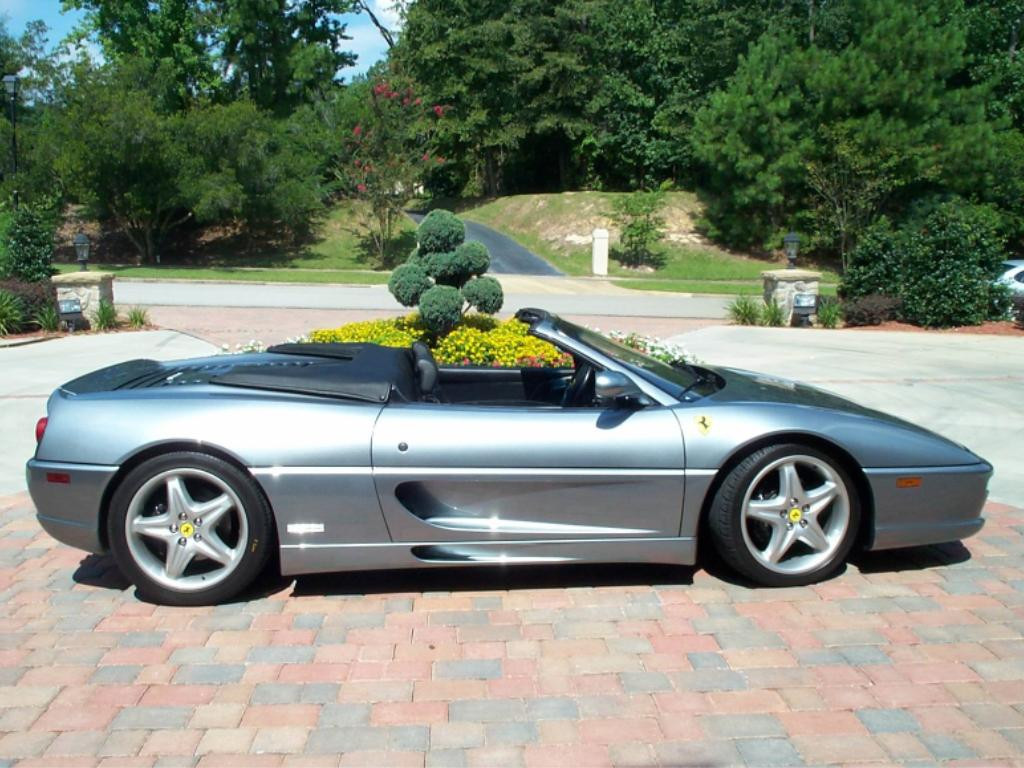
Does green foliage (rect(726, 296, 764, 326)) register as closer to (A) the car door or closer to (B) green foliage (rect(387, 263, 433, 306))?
(B) green foliage (rect(387, 263, 433, 306))

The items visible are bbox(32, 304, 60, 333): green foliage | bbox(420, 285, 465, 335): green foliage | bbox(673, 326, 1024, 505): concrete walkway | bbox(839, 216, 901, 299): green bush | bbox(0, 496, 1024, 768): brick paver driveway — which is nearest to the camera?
bbox(0, 496, 1024, 768): brick paver driveway

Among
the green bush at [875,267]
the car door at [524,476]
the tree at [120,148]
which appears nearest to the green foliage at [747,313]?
the green bush at [875,267]

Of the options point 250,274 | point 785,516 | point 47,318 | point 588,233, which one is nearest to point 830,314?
point 785,516

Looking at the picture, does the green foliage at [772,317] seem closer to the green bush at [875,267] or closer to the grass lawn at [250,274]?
the green bush at [875,267]

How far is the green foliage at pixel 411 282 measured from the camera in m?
8.72

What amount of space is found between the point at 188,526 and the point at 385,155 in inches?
1164

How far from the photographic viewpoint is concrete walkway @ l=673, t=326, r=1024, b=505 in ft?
24.3

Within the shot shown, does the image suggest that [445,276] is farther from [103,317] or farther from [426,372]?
[103,317]

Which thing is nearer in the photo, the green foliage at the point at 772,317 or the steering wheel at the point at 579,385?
the steering wheel at the point at 579,385

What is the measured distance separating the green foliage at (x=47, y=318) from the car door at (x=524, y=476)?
1237 cm

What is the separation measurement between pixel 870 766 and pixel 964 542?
244 cm

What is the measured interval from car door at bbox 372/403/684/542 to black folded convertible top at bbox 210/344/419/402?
21 centimetres

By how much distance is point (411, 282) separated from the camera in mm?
8711

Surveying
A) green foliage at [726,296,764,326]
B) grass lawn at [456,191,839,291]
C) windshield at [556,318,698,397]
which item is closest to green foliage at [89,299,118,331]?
green foliage at [726,296,764,326]
